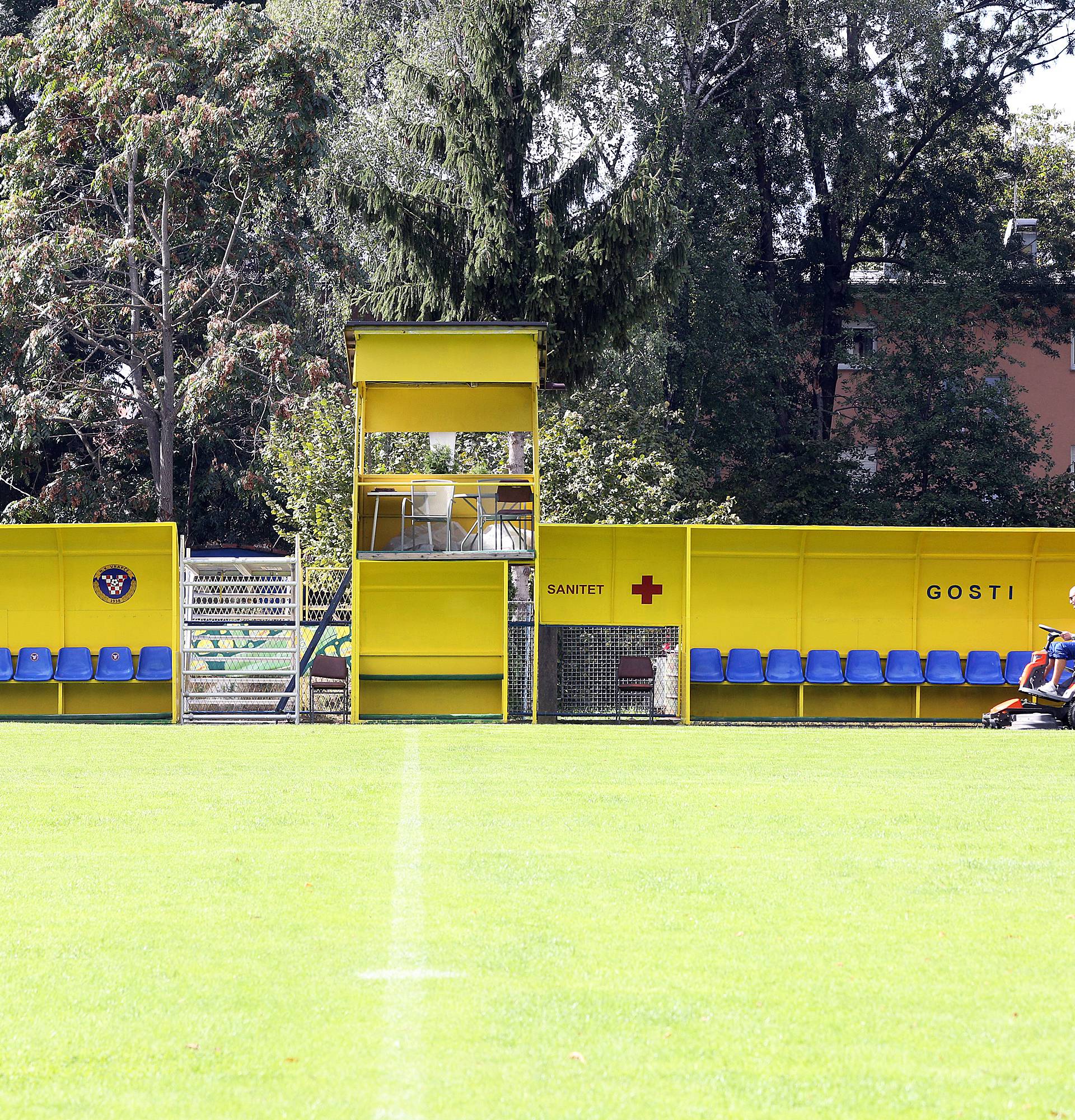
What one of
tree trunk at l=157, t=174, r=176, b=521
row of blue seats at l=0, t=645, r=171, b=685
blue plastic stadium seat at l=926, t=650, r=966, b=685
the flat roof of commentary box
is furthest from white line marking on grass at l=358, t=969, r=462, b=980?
tree trunk at l=157, t=174, r=176, b=521

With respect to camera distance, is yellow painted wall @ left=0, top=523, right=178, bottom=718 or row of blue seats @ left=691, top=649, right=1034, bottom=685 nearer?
yellow painted wall @ left=0, top=523, right=178, bottom=718

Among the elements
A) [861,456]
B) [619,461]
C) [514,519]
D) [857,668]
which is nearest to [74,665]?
[514,519]

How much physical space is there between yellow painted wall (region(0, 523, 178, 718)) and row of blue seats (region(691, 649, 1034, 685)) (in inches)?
325

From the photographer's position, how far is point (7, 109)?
38312mm

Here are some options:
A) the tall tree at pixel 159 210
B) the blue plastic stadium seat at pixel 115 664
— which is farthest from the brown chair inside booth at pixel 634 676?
the tall tree at pixel 159 210

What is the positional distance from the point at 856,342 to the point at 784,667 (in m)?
22.0

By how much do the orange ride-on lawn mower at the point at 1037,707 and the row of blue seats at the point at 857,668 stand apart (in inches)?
46.2

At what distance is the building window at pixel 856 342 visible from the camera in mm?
39375

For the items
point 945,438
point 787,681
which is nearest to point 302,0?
point 945,438

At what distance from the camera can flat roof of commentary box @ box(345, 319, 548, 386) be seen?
2091 cm

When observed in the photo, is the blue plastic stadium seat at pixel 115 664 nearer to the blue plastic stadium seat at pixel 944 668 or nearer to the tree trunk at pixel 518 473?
the tree trunk at pixel 518 473

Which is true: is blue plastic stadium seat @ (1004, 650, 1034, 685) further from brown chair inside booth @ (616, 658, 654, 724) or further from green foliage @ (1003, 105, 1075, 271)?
green foliage @ (1003, 105, 1075, 271)

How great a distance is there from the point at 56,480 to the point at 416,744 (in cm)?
2164

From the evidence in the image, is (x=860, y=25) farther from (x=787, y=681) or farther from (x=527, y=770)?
(x=527, y=770)
